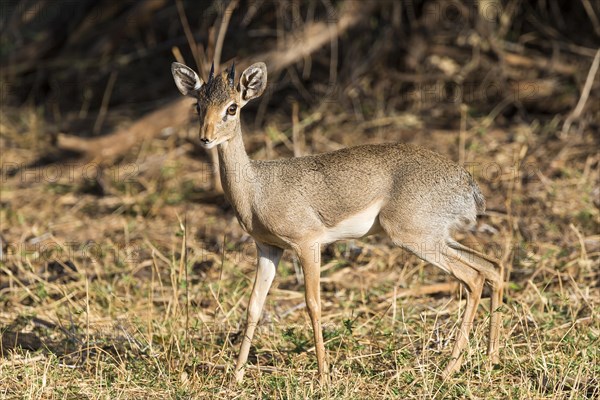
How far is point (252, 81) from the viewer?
4.80 m

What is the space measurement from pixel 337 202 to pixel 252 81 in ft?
2.72

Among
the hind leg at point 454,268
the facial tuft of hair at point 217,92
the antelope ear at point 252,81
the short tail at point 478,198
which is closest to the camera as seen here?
the facial tuft of hair at point 217,92

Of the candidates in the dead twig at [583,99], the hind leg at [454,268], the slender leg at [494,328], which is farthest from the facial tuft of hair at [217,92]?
the dead twig at [583,99]

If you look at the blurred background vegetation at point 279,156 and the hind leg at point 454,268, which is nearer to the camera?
the hind leg at point 454,268

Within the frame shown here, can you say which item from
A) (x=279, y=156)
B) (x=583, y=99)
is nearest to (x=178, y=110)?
(x=279, y=156)

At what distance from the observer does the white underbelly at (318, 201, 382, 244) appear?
4.94 metres

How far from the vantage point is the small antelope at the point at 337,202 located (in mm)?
4809

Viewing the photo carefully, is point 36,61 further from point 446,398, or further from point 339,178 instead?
point 446,398

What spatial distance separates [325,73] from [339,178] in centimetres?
485

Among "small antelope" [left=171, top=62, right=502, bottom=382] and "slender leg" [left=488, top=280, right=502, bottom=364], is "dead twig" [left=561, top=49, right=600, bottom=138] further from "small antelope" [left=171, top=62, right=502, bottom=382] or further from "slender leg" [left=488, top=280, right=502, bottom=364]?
"slender leg" [left=488, top=280, right=502, bottom=364]

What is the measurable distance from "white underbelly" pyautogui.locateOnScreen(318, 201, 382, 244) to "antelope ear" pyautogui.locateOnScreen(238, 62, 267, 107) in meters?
0.87

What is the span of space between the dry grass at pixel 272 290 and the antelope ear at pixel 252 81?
39.3 inches

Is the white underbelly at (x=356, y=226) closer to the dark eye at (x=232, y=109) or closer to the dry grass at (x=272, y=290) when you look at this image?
the dry grass at (x=272, y=290)

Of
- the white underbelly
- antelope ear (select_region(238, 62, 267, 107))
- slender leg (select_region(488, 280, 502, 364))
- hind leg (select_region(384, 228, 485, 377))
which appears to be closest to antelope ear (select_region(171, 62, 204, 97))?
antelope ear (select_region(238, 62, 267, 107))
